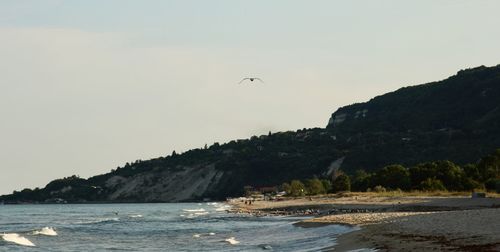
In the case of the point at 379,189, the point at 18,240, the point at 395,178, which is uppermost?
the point at 395,178

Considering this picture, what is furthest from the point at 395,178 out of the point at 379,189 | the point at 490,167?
the point at 490,167

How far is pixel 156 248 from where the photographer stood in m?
49.9

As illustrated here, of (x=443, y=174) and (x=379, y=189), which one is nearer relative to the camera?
(x=443, y=174)

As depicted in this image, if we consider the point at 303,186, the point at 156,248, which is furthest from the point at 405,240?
the point at 303,186

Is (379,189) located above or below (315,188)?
below

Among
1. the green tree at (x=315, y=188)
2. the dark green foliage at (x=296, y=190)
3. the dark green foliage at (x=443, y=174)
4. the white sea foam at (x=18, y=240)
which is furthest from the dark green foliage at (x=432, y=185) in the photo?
the white sea foam at (x=18, y=240)

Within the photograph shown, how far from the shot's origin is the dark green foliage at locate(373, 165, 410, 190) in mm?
124875

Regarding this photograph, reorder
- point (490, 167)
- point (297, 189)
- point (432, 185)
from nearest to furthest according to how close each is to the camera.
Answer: point (490, 167) → point (432, 185) → point (297, 189)

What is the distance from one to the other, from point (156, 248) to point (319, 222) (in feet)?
48.0

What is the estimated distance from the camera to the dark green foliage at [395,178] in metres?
125

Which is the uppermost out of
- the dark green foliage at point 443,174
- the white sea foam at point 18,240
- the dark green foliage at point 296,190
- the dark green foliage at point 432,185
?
the dark green foliage at point 296,190

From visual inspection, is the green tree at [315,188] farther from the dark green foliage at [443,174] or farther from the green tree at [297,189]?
the dark green foliage at [443,174]

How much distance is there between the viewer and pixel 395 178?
419 ft

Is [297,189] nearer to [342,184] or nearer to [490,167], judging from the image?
[342,184]
